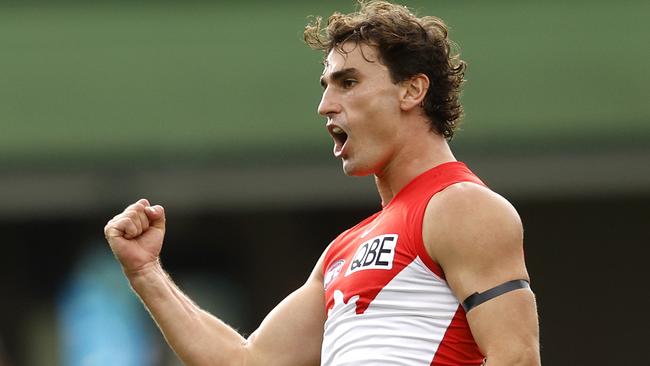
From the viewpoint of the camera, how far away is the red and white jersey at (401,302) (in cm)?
513

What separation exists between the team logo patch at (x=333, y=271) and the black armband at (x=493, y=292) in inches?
30.1

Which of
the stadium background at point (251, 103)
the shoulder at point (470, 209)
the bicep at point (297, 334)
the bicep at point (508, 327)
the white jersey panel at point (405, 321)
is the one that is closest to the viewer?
the bicep at point (508, 327)

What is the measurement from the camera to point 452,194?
16.9 feet

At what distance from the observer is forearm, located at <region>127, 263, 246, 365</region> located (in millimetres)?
5945

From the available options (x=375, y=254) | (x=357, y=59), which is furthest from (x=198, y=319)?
(x=357, y=59)

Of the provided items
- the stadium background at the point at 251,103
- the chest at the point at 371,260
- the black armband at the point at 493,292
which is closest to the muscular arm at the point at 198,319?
the chest at the point at 371,260

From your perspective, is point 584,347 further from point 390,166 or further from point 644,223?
point 390,166

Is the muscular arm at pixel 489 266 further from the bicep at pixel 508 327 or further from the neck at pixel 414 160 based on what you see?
the neck at pixel 414 160

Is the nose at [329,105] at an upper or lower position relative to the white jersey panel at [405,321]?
upper

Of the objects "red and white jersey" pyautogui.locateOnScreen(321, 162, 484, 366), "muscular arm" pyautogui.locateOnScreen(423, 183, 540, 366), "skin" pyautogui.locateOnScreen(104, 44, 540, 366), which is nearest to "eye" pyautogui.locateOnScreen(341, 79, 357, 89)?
"skin" pyautogui.locateOnScreen(104, 44, 540, 366)

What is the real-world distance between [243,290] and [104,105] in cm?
362

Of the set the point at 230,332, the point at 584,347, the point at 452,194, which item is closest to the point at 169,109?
the point at 584,347

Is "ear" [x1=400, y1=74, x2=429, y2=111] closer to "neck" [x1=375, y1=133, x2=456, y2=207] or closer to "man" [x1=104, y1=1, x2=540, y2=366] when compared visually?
"man" [x1=104, y1=1, x2=540, y2=366]

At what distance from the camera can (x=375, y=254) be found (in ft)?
17.4
